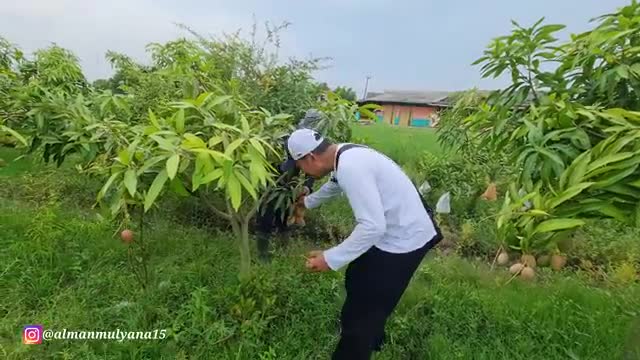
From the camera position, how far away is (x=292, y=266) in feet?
10.6

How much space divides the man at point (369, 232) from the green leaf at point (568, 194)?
660 millimetres

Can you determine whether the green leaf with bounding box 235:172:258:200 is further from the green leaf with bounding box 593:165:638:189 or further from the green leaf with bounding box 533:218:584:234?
the green leaf with bounding box 593:165:638:189

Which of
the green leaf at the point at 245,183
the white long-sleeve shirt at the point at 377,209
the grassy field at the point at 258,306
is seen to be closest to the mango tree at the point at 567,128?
the white long-sleeve shirt at the point at 377,209

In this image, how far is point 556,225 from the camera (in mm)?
1410

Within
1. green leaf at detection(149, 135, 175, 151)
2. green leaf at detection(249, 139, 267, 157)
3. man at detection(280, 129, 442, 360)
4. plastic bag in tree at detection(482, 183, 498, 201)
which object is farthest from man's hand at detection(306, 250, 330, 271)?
plastic bag in tree at detection(482, 183, 498, 201)

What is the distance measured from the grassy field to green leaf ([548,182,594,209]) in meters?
1.35

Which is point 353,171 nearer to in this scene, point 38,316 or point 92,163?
point 92,163

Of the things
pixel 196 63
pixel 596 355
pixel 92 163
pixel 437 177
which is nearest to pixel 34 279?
pixel 92 163

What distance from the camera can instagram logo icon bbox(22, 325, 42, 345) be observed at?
2.51 meters

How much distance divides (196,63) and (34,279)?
1872 mm

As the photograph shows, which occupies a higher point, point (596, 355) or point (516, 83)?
point (516, 83)

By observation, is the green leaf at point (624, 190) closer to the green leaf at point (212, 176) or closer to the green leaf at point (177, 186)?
the green leaf at point (212, 176)

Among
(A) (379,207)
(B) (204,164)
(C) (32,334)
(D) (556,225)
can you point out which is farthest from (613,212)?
(C) (32,334)

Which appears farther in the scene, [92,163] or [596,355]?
[92,163]
